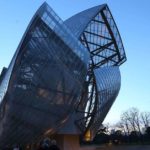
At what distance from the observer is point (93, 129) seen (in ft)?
142

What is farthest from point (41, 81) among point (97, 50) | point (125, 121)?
point (125, 121)

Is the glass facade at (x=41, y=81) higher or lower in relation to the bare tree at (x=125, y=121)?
lower

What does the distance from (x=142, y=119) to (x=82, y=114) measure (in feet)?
293

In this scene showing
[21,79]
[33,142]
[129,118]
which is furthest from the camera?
[129,118]

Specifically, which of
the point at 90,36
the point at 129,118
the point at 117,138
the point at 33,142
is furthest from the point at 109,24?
the point at 129,118

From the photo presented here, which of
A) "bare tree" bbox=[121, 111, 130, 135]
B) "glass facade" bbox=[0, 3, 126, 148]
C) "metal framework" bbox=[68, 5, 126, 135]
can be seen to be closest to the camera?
"glass facade" bbox=[0, 3, 126, 148]

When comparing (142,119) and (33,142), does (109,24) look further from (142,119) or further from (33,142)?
(142,119)

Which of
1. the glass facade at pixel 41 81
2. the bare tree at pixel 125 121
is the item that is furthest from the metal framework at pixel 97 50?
the bare tree at pixel 125 121

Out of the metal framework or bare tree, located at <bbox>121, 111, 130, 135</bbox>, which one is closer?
the metal framework

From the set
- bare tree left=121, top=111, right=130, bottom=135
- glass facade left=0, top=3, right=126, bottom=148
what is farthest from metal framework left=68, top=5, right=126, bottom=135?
bare tree left=121, top=111, right=130, bottom=135

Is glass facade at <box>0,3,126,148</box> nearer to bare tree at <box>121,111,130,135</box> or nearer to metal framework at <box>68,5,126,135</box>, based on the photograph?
metal framework at <box>68,5,126,135</box>

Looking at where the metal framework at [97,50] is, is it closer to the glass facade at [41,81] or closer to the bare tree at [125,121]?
the glass facade at [41,81]

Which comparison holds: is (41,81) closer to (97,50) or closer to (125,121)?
(97,50)

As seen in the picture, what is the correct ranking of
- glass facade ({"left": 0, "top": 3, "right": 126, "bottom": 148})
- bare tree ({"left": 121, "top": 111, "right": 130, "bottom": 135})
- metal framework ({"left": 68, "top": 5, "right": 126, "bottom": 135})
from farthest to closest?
bare tree ({"left": 121, "top": 111, "right": 130, "bottom": 135}), metal framework ({"left": 68, "top": 5, "right": 126, "bottom": 135}), glass facade ({"left": 0, "top": 3, "right": 126, "bottom": 148})
